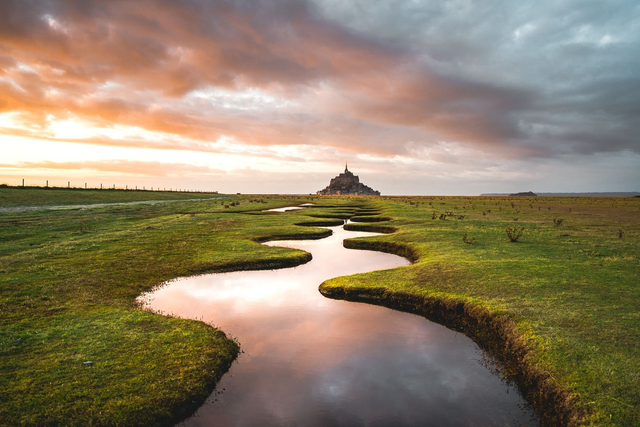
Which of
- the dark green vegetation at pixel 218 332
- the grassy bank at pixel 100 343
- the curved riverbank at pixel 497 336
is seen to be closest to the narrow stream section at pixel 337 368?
the curved riverbank at pixel 497 336

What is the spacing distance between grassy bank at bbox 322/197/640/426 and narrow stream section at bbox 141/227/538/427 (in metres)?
1.05

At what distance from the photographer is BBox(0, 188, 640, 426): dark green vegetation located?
808 cm

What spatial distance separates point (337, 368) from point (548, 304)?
898 centimetres

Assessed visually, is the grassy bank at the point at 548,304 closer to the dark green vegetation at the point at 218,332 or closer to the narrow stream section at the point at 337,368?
the dark green vegetation at the point at 218,332

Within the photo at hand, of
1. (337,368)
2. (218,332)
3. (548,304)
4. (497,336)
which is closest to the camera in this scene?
(337,368)

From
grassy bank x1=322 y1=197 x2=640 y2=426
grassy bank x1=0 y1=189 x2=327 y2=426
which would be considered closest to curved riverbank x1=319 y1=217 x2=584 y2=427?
grassy bank x1=322 y1=197 x2=640 y2=426

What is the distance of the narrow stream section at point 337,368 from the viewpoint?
28.3ft

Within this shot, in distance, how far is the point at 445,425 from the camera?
27.1 feet

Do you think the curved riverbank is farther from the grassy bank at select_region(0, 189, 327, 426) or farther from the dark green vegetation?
the grassy bank at select_region(0, 189, 327, 426)

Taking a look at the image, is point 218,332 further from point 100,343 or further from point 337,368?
point 337,368

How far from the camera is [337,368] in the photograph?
1066 centimetres

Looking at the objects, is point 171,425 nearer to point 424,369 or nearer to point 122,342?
point 122,342

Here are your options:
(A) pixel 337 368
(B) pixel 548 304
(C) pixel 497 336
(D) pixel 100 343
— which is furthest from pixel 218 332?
(B) pixel 548 304

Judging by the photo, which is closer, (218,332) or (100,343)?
(100,343)
